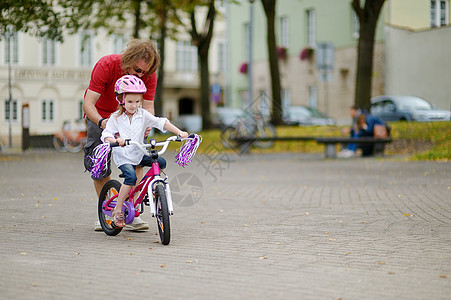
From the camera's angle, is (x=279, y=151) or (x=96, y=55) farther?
(x=96, y=55)

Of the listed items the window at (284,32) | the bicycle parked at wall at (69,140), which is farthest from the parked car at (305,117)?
the window at (284,32)

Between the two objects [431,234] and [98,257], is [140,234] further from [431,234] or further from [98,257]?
[431,234]

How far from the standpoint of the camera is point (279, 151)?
23.9 m

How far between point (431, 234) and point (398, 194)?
3.91 m

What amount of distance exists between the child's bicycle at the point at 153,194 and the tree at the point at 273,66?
1894 centimetres

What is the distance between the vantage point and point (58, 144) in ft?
99.7

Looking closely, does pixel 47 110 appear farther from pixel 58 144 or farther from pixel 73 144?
pixel 73 144

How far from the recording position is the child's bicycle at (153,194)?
6492 millimetres

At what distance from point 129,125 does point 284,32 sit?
38.6 metres

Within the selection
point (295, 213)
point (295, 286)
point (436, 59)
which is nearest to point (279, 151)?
point (436, 59)

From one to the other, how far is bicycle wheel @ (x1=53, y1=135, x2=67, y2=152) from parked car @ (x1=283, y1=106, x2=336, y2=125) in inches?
363

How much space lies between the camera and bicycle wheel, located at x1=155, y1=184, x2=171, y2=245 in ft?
21.1

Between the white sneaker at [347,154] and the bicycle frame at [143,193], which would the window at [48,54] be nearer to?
the white sneaker at [347,154]

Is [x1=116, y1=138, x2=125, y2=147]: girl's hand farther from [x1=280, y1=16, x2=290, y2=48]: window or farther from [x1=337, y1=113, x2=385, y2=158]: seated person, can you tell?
[x1=280, y1=16, x2=290, y2=48]: window
